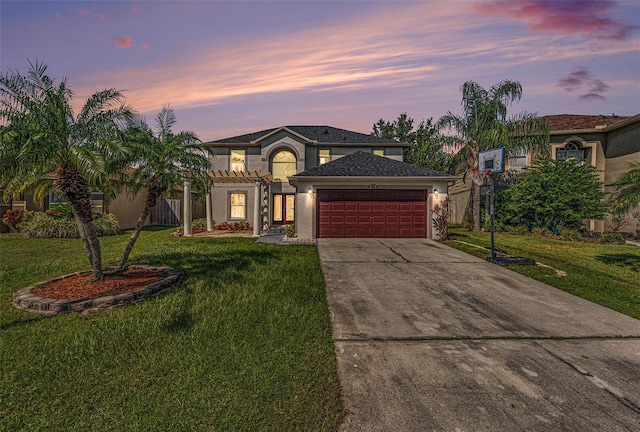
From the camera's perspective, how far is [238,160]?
2095 cm

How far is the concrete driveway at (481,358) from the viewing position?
2.71 metres

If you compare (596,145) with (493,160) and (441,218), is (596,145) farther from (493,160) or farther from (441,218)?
(493,160)

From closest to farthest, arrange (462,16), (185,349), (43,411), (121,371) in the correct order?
(43,411) → (121,371) → (185,349) → (462,16)

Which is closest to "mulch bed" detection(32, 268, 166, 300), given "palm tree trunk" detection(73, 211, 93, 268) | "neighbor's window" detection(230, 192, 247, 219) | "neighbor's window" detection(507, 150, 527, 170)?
"palm tree trunk" detection(73, 211, 93, 268)

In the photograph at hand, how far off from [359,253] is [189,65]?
1141 cm

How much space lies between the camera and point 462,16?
9906 mm

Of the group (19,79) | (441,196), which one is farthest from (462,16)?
(19,79)

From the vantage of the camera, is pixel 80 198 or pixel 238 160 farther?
pixel 238 160

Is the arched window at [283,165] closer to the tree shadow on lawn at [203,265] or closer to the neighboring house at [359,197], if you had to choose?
the neighboring house at [359,197]

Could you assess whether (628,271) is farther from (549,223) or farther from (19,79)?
(19,79)

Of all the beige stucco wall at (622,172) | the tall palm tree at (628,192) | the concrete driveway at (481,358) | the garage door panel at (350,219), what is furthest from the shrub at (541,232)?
the concrete driveway at (481,358)

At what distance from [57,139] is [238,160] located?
606 inches

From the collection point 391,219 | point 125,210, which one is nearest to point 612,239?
point 391,219

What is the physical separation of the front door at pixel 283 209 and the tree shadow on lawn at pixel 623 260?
16588 mm
